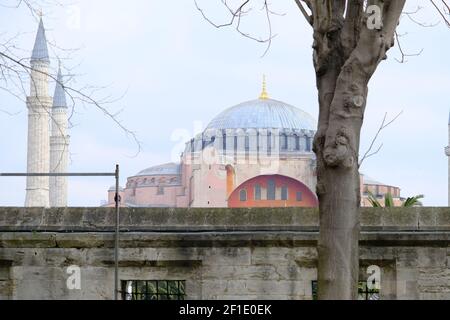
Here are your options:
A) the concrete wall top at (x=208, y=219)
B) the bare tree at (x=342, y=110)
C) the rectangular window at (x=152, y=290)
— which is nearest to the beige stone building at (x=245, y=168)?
the rectangular window at (x=152, y=290)

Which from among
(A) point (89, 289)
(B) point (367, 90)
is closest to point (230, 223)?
(A) point (89, 289)

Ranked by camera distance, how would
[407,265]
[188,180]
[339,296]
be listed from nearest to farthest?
[339,296], [407,265], [188,180]

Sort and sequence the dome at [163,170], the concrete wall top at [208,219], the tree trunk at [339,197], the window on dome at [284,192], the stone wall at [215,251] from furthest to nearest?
the dome at [163,170] < the window on dome at [284,192] < the concrete wall top at [208,219] < the stone wall at [215,251] < the tree trunk at [339,197]

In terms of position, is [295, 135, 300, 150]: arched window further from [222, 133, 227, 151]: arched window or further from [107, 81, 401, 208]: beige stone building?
[222, 133, 227, 151]: arched window

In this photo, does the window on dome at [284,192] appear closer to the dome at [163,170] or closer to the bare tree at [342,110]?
the dome at [163,170]

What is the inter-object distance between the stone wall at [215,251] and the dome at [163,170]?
12230 cm

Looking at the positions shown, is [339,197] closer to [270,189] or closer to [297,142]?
[270,189]

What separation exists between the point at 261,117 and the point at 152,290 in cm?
11571

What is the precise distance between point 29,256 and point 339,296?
3162 mm

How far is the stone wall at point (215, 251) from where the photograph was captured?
340 inches

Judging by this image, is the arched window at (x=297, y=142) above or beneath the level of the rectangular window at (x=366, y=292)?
above

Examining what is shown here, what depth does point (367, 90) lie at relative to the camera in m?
6.90
